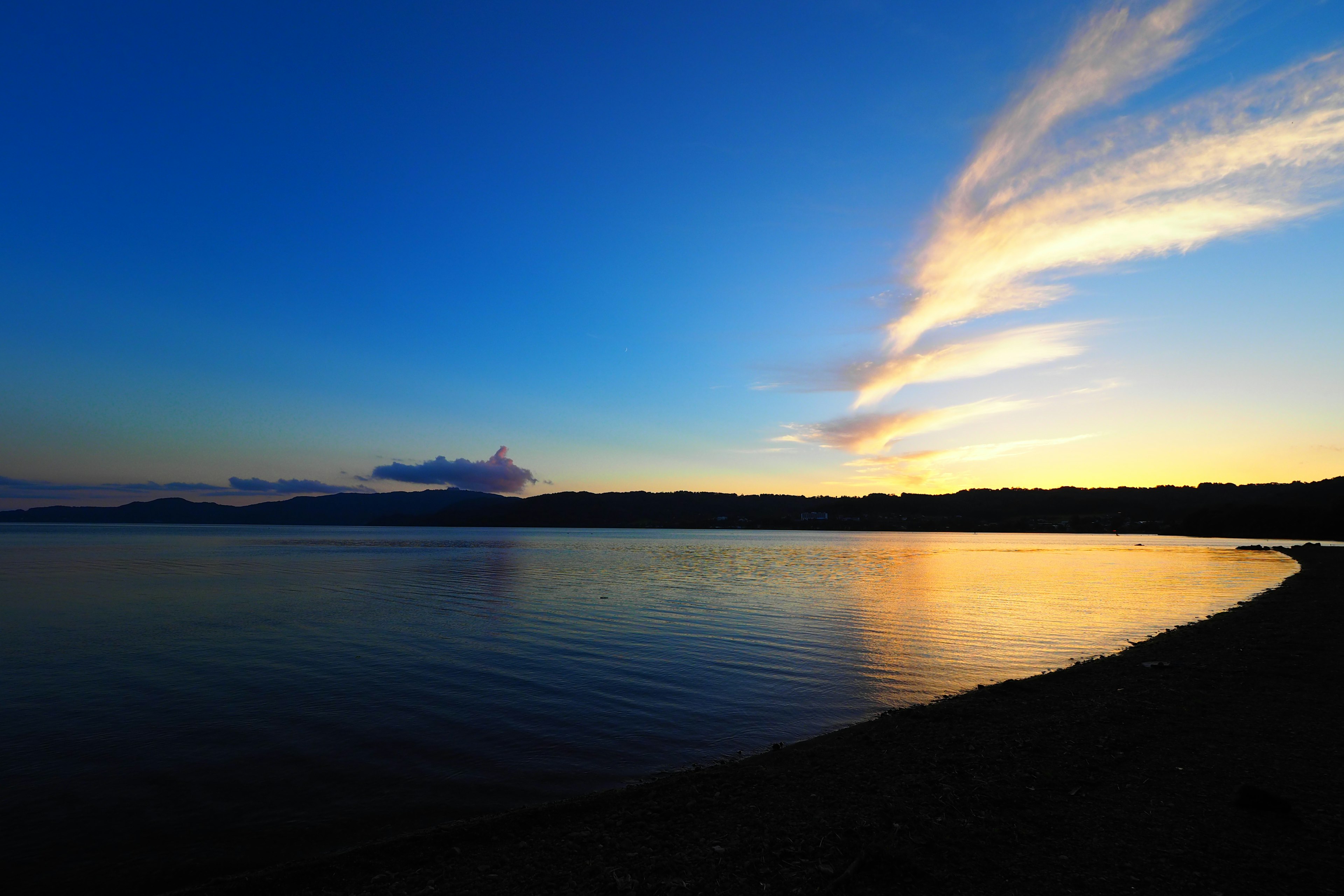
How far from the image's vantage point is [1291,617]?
25.4m

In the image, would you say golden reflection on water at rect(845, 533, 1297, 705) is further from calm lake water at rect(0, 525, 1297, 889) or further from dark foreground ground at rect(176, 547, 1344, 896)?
dark foreground ground at rect(176, 547, 1344, 896)

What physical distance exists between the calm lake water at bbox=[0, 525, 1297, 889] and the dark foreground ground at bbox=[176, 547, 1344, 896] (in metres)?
1.57

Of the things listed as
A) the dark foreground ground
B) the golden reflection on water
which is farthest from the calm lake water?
the dark foreground ground

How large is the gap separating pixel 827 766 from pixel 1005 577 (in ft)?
165

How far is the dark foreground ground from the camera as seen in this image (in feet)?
22.6

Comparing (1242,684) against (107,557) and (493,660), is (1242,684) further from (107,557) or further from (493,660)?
(107,557)

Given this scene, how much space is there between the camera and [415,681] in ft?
59.2

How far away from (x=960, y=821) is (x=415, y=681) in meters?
14.7

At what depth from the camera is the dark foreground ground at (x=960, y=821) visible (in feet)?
22.6

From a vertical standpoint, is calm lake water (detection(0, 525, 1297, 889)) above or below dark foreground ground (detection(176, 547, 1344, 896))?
below

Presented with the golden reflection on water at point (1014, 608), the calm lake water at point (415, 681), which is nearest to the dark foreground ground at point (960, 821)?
the calm lake water at point (415, 681)

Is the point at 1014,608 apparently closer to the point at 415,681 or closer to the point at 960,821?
the point at 960,821

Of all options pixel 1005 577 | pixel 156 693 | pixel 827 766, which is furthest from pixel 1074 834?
pixel 1005 577

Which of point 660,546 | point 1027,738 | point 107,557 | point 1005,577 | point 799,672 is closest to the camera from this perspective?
point 1027,738
